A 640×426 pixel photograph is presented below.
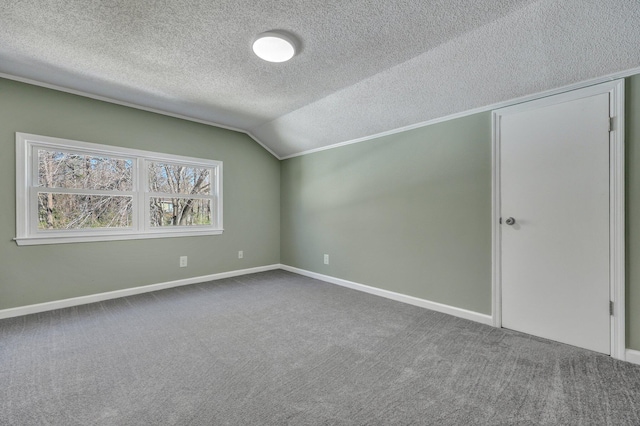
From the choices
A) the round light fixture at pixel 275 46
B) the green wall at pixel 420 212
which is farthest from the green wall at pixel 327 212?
the round light fixture at pixel 275 46

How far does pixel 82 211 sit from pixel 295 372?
3061mm

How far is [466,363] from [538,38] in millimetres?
2274

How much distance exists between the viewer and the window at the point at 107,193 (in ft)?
9.21

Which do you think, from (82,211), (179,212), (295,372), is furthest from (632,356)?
(82,211)

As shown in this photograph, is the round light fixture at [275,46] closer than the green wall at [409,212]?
Yes

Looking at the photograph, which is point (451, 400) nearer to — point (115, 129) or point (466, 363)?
point (466, 363)

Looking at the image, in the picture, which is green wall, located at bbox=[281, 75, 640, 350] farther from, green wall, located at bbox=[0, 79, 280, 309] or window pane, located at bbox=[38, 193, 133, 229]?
window pane, located at bbox=[38, 193, 133, 229]

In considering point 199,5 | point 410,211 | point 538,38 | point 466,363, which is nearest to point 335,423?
point 466,363

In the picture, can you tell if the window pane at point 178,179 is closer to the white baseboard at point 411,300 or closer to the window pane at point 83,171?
the window pane at point 83,171

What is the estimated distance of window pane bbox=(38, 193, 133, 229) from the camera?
2.91m

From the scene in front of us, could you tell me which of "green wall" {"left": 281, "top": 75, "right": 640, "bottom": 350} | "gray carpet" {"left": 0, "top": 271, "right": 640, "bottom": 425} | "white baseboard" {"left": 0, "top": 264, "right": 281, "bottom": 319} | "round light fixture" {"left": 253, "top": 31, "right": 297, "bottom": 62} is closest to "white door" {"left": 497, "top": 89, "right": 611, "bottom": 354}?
"green wall" {"left": 281, "top": 75, "right": 640, "bottom": 350}

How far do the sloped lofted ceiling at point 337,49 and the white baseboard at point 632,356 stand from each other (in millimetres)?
1939

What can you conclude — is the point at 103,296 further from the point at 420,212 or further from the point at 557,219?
the point at 557,219

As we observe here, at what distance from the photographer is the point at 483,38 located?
1971 mm
